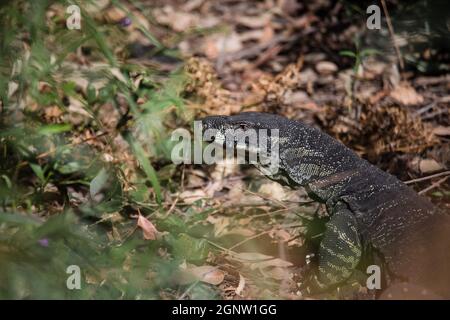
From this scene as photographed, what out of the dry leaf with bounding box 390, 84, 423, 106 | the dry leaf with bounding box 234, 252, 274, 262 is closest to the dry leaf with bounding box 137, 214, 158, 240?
the dry leaf with bounding box 234, 252, 274, 262

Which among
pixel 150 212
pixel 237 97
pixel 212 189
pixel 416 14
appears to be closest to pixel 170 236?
pixel 150 212

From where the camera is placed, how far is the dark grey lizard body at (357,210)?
12.8ft

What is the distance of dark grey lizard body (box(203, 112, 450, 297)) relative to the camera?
3916 mm

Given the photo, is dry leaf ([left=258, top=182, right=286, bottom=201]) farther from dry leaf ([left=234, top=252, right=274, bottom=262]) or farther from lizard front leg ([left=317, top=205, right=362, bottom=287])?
lizard front leg ([left=317, top=205, right=362, bottom=287])

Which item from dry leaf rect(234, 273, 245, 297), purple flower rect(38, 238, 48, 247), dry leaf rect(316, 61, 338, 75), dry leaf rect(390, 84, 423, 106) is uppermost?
dry leaf rect(316, 61, 338, 75)

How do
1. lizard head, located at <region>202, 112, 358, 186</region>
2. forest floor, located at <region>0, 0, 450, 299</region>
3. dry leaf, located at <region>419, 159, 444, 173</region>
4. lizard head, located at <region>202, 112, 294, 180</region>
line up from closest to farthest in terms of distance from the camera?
forest floor, located at <region>0, 0, 450, 299</region> < lizard head, located at <region>202, 112, 358, 186</region> < lizard head, located at <region>202, 112, 294, 180</region> < dry leaf, located at <region>419, 159, 444, 173</region>

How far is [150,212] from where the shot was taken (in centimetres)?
489

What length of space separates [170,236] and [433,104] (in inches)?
127

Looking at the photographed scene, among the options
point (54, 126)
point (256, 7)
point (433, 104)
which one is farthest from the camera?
point (256, 7)

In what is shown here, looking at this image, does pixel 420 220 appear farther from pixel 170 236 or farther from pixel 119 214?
pixel 119 214

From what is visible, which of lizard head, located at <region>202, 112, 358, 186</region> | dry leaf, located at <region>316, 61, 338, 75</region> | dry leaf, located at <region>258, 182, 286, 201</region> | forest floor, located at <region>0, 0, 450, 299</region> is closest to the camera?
forest floor, located at <region>0, 0, 450, 299</region>

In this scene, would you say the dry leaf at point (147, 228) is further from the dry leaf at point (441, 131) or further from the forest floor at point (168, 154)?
the dry leaf at point (441, 131)

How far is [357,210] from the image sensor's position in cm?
423

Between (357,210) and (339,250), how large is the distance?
323mm
